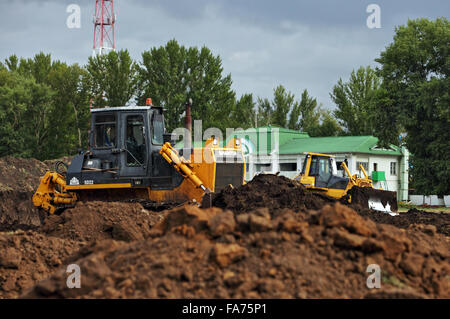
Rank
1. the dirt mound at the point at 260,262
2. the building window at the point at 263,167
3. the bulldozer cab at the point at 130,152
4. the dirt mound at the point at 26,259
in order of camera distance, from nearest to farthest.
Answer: the dirt mound at the point at 260,262 < the dirt mound at the point at 26,259 < the bulldozer cab at the point at 130,152 < the building window at the point at 263,167

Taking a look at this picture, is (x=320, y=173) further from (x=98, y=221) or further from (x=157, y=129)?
(x=98, y=221)

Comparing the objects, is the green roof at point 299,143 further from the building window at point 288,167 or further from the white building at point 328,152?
the building window at point 288,167

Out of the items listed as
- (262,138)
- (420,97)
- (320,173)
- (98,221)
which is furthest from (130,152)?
(262,138)

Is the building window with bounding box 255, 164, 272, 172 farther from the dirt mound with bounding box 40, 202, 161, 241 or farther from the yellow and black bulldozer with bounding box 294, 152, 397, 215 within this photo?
the dirt mound with bounding box 40, 202, 161, 241

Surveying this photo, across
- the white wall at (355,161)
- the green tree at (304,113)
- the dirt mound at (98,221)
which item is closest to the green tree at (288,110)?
the green tree at (304,113)

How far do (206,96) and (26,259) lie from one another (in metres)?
39.3

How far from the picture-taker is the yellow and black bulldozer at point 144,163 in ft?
42.2

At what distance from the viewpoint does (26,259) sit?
7.83 meters

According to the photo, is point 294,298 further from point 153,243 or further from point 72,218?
point 72,218

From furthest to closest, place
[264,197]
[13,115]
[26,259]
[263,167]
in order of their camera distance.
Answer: [263,167]
[13,115]
[264,197]
[26,259]

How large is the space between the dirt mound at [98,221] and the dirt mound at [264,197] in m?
1.76

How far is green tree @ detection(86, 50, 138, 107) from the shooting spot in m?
45.4

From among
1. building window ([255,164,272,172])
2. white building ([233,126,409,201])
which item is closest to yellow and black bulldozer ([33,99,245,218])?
white building ([233,126,409,201])
